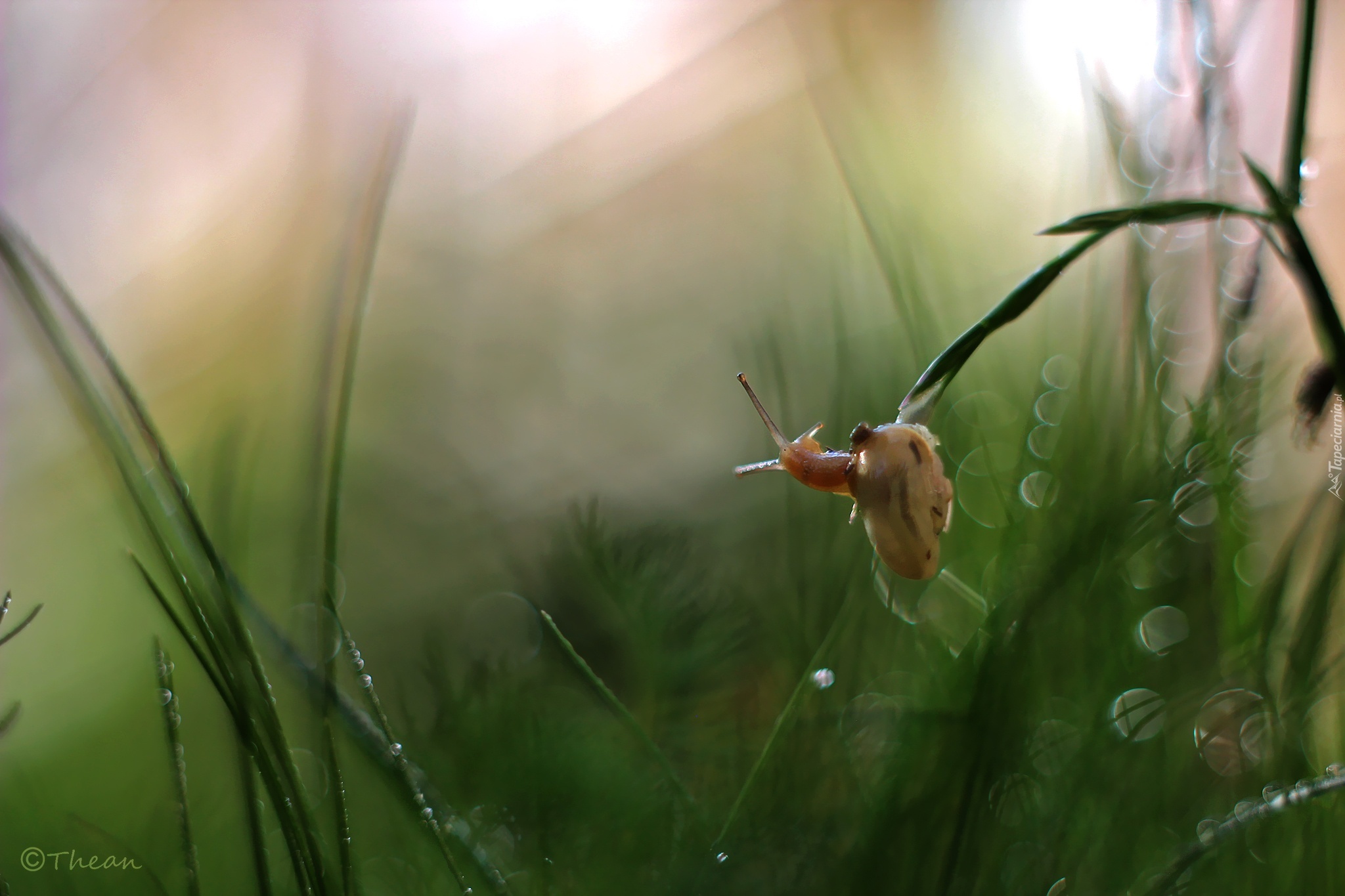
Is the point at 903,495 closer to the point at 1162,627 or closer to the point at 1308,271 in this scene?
the point at 1308,271

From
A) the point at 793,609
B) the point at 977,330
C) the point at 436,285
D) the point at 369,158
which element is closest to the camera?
the point at 977,330

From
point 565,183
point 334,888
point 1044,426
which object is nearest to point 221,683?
point 334,888

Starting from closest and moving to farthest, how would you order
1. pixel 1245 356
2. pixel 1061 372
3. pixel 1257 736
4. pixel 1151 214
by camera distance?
pixel 1151 214, pixel 1257 736, pixel 1245 356, pixel 1061 372

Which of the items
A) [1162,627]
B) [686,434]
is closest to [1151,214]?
[1162,627]

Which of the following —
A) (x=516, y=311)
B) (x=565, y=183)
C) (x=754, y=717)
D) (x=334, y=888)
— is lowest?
(x=754, y=717)

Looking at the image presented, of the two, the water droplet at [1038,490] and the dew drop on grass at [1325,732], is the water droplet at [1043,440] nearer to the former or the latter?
the water droplet at [1038,490]

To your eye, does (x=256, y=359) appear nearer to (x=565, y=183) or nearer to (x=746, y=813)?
(x=565, y=183)

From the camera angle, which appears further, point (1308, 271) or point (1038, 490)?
point (1038, 490)

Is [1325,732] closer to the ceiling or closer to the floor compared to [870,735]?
closer to the floor
